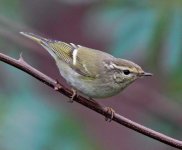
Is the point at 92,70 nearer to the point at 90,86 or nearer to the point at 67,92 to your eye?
the point at 90,86

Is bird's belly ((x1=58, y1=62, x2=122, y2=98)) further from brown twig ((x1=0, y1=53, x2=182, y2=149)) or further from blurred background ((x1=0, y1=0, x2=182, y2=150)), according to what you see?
brown twig ((x1=0, y1=53, x2=182, y2=149))

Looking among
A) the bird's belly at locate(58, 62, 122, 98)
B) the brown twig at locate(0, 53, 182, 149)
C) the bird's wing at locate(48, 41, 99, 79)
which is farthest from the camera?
the bird's wing at locate(48, 41, 99, 79)

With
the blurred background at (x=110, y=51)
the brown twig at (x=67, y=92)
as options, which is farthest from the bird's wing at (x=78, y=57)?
the brown twig at (x=67, y=92)

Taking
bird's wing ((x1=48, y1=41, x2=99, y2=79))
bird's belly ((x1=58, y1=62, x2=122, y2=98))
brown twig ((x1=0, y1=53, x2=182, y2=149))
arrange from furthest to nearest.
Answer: bird's wing ((x1=48, y1=41, x2=99, y2=79)) → bird's belly ((x1=58, y1=62, x2=122, y2=98)) → brown twig ((x1=0, y1=53, x2=182, y2=149))

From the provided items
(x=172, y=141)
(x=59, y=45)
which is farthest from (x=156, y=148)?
(x=172, y=141)

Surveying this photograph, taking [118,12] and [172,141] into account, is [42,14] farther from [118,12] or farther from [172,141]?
[172,141]

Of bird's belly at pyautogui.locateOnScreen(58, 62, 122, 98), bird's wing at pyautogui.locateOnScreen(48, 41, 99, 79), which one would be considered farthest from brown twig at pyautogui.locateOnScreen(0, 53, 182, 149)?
bird's wing at pyautogui.locateOnScreen(48, 41, 99, 79)

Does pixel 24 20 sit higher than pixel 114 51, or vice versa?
pixel 24 20

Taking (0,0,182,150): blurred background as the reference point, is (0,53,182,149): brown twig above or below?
below
